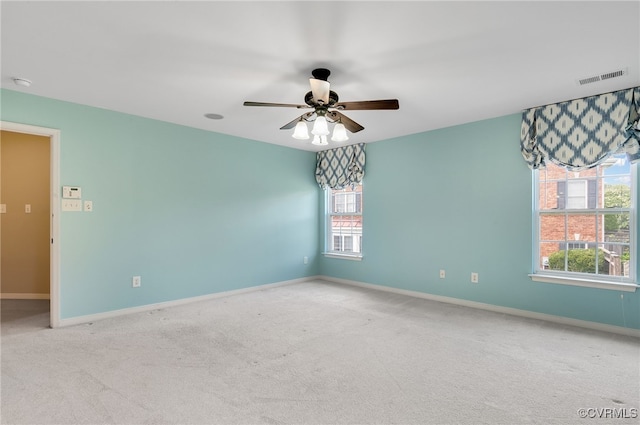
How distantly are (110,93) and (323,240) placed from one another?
4021mm

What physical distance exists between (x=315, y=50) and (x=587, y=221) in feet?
11.2

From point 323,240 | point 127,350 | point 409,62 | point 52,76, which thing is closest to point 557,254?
point 409,62

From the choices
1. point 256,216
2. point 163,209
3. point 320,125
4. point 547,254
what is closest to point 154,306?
point 163,209

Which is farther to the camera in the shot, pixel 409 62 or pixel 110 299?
pixel 110 299

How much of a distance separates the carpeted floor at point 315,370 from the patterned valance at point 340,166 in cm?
246

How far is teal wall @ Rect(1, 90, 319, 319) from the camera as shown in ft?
11.9

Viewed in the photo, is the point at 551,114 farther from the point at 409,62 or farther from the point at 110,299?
the point at 110,299

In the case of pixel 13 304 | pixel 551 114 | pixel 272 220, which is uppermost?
pixel 551 114

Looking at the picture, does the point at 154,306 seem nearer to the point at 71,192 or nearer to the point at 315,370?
the point at 71,192

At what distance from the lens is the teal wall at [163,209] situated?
362 cm

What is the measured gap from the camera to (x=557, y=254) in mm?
3807

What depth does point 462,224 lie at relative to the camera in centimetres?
445

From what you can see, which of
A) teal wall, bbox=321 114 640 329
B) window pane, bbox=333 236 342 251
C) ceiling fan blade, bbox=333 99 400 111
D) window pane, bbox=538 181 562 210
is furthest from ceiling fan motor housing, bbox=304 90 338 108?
window pane, bbox=333 236 342 251

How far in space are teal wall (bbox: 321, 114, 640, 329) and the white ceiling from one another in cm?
77
